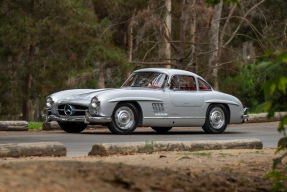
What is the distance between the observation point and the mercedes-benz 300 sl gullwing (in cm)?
1583

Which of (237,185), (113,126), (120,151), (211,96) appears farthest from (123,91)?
(237,185)

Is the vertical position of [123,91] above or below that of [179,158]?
above

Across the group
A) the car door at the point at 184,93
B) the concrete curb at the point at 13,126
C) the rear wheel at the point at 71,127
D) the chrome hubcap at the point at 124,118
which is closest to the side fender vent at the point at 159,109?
the car door at the point at 184,93

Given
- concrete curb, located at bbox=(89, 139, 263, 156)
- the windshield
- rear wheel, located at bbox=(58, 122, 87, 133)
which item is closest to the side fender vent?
the windshield

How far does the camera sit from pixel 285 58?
5695 mm

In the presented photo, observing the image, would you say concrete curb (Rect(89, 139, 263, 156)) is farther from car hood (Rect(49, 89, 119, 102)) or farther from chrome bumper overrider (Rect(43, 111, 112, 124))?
car hood (Rect(49, 89, 119, 102))

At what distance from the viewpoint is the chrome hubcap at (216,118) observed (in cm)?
1775

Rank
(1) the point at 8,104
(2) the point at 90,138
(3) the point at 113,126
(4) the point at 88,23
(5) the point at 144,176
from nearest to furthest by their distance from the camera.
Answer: (5) the point at 144,176 < (2) the point at 90,138 < (3) the point at 113,126 < (4) the point at 88,23 < (1) the point at 8,104

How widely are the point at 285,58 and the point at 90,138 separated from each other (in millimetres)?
9708

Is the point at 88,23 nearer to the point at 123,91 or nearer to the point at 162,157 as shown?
the point at 123,91

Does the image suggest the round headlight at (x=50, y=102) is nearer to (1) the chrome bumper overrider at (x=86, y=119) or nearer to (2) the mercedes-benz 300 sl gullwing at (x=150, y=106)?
(2) the mercedes-benz 300 sl gullwing at (x=150, y=106)

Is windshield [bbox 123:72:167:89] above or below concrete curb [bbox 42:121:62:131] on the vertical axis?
above

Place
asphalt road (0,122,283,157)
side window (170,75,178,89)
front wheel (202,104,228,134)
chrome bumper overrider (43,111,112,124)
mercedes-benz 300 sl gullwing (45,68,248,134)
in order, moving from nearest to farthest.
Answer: asphalt road (0,122,283,157)
chrome bumper overrider (43,111,112,124)
mercedes-benz 300 sl gullwing (45,68,248,134)
side window (170,75,178,89)
front wheel (202,104,228,134)

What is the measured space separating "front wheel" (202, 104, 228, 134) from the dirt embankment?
28.9ft
